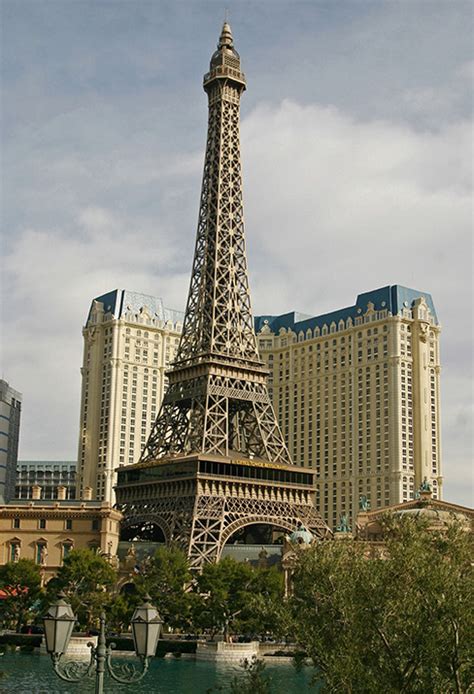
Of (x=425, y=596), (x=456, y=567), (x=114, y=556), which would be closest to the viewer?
(x=425, y=596)

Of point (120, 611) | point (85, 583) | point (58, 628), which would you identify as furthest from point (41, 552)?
point (58, 628)

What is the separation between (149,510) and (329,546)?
320ft

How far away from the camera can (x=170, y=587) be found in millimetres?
117000

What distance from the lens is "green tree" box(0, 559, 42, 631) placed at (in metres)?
118

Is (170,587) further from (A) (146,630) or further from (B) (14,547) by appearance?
(A) (146,630)

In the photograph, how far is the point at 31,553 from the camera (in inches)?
5399

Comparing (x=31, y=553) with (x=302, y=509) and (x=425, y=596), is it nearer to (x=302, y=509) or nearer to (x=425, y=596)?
(x=302, y=509)

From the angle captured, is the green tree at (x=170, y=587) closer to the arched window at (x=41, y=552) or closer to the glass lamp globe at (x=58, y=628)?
the arched window at (x=41, y=552)

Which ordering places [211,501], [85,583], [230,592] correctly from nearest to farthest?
[85,583], [230,592], [211,501]

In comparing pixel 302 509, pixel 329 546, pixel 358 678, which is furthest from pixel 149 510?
pixel 358 678

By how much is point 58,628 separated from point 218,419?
12254cm

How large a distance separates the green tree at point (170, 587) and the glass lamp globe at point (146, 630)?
303ft

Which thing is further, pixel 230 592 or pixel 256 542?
pixel 256 542

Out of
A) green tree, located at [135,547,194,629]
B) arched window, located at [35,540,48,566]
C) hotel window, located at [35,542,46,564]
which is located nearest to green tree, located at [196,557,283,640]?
green tree, located at [135,547,194,629]
